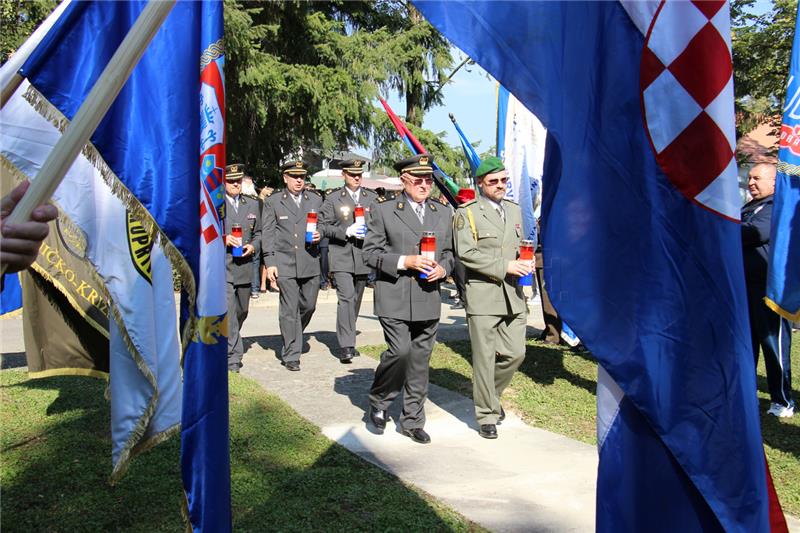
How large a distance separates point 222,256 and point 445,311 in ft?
38.7

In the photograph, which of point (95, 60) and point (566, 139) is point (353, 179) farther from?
point (566, 139)

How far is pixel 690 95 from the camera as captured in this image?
7.94 feet

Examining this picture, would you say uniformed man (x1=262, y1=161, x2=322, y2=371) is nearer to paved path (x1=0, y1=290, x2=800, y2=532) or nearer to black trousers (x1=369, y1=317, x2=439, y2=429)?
paved path (x1=0, y1=290, x2=800, y2=532)

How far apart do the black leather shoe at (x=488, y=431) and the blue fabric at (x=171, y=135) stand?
142 inches

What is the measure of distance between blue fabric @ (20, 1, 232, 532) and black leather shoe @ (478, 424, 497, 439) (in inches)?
142

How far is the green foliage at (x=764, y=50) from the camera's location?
67.3 ft

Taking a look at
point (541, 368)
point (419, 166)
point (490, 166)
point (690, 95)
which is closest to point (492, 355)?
point (490, 166)

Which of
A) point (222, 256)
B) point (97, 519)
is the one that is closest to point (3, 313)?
point (97, 519)

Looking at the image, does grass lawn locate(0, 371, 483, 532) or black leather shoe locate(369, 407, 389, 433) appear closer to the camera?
grass lawn locate(0, 371, 483, 532)

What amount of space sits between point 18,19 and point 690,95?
1410 centimetres

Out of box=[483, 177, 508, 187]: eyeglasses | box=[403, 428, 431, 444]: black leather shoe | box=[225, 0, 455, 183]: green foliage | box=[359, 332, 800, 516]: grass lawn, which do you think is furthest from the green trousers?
box=[225, 0, 455, 183]: green foliage

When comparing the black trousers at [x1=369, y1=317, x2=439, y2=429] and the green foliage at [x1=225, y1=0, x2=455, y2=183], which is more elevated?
the green foliage at [x1=225, y1=0, x2=455, y2=183]

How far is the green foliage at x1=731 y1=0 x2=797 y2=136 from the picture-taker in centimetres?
2053

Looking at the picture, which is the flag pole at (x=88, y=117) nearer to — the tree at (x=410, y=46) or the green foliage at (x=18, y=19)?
the green foliage at (x=18, y=19)
